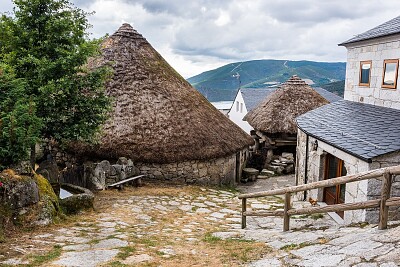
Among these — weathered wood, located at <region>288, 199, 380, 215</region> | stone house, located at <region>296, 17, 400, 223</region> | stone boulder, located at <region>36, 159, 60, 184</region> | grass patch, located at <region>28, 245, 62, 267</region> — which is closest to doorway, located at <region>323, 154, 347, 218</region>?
stone house, located at <region>296, 17, 400, 223</region>

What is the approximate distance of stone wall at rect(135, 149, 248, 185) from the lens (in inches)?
493

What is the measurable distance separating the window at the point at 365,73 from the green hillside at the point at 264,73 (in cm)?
9822

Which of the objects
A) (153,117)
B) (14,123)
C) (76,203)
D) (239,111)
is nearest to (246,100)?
(239,111)

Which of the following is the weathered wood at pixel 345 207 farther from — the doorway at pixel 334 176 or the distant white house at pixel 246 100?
the distant white house at pixel 246 100

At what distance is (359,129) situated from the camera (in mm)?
8695

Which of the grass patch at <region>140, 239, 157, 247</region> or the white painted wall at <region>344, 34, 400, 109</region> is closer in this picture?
the grass patch at <region>140, 239, 157, 247</region>

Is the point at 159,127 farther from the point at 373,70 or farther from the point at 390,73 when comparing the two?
the point at 390,73

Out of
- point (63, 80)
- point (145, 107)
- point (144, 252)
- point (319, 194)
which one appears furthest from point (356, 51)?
point (144, 252)

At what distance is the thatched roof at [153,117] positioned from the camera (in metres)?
12.4

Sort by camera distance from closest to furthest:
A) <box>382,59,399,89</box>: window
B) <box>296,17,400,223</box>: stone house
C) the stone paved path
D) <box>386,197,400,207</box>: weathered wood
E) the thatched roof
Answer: the stone paved path, <box>386,197,400,207</box>: weathered wood, <box>296,17,400,223</box>: stone house, <box>382,59,399,89</box>: window, the thatched roof

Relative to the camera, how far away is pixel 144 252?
5367mm

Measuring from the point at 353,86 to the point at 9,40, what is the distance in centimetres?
1128

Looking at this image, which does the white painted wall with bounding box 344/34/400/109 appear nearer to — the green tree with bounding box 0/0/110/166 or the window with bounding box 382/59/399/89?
the window with bounding box 382/59/399/89

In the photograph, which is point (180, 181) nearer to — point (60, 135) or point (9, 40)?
point (60, 135)
